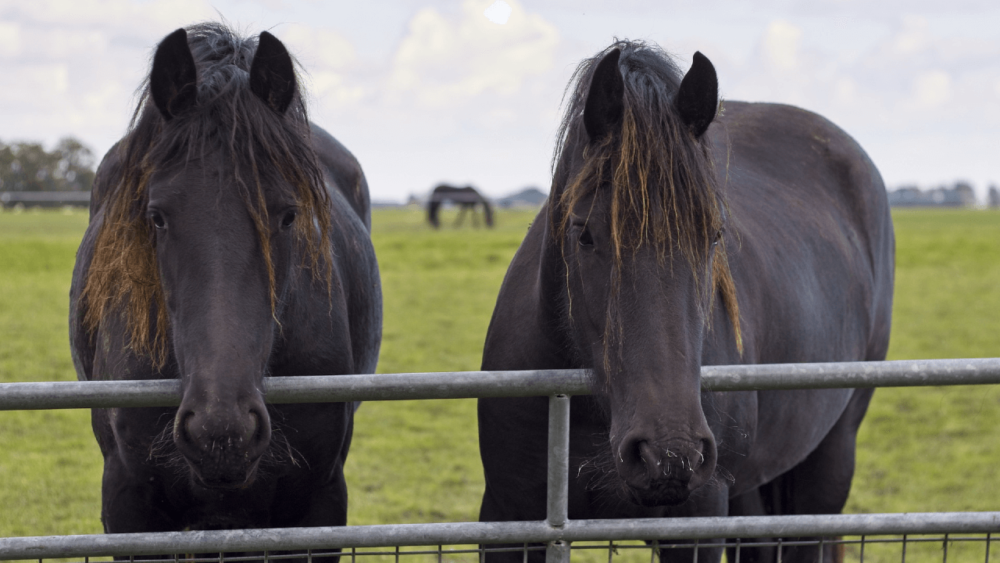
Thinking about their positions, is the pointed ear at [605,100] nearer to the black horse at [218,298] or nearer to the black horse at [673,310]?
the black horse at [673,310]

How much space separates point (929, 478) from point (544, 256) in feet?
13.9

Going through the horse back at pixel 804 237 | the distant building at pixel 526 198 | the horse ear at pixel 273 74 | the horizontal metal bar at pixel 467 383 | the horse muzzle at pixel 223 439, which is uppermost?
the distant building at pixel 526 198

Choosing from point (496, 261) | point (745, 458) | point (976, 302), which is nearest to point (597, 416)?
point (745, 458)

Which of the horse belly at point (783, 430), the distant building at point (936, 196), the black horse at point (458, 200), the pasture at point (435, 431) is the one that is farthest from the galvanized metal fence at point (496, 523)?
the distant building at point (936, 196)

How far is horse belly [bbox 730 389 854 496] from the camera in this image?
2.94 m

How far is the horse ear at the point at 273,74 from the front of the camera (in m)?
2.19

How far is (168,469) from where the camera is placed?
94.4 inches

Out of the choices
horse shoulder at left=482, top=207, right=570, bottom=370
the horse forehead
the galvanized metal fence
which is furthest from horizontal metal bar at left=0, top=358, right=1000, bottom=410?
horse shoulder at left=482, top=207, right=570, bottom=370

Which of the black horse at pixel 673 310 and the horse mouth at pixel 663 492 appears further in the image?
the black horse at pixel 673 310

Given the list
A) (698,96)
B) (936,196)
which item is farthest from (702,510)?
(936,196)

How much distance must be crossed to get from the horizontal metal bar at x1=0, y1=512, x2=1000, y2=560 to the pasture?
2.86m

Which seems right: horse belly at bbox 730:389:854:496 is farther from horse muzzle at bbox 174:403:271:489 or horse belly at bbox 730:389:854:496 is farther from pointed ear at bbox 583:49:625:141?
horse muzzle at bbox 174:403:271:489

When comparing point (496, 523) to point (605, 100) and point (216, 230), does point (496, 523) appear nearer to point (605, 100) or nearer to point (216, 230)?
point (216, 230)

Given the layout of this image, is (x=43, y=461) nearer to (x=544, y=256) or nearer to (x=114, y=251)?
(x=114, y=251)
